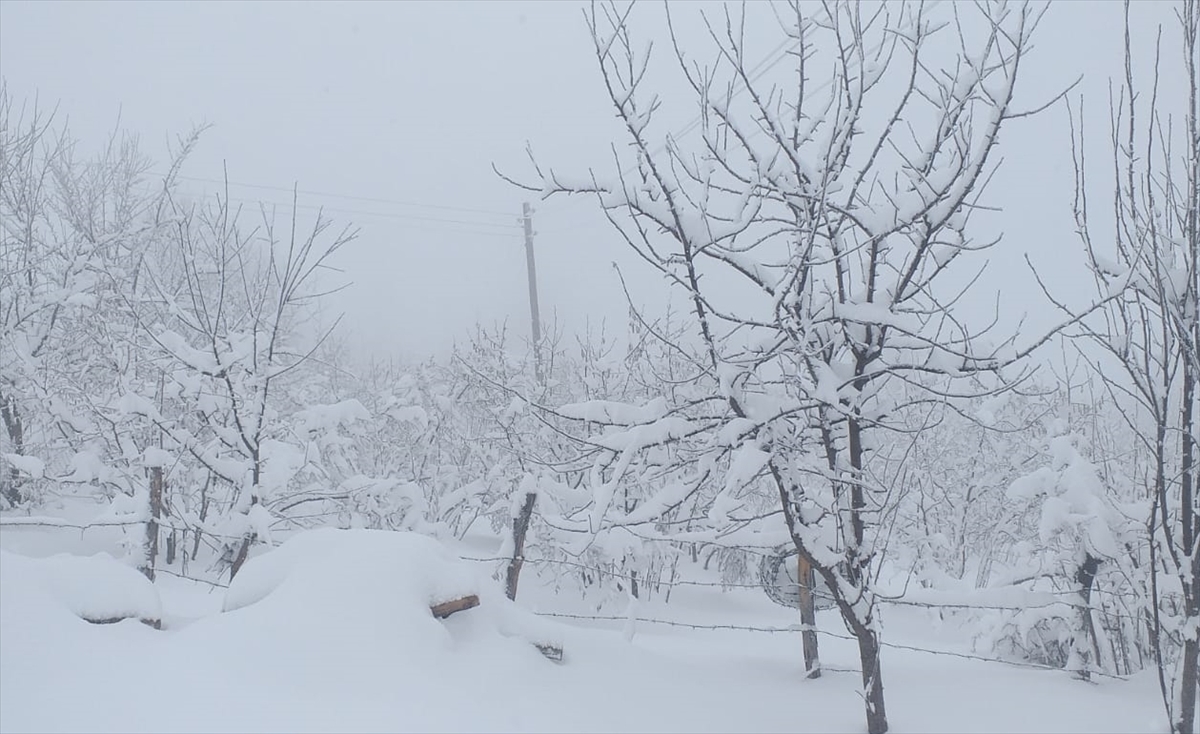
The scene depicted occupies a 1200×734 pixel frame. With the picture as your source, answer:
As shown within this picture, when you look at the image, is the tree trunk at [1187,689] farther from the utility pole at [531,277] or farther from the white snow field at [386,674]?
the utility pole at [531,277]

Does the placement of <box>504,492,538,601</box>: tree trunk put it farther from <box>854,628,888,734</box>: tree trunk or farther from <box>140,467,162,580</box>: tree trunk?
<box>854,628,888,734</box>: tree trunk

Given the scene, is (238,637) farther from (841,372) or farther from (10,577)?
(841,372)

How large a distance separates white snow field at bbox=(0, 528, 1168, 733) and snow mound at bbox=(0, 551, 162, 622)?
0.01m

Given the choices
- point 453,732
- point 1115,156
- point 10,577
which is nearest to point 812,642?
point 453,732

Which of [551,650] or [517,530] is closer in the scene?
[551,650]

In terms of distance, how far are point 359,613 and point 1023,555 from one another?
6.95m

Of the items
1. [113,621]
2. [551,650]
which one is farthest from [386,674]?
[113,621]

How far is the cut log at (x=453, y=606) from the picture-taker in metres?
4.13

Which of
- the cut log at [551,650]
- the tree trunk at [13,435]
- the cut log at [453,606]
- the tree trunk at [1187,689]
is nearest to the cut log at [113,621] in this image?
the cut log at [453,606]

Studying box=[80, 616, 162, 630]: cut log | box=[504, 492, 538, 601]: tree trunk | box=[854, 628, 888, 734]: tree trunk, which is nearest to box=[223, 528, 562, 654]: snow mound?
box=[80, 616, 162, 630]: cut log

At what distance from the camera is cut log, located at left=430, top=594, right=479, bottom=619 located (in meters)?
4.13

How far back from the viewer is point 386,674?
11.9 feet

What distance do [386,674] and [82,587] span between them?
1.92 meters

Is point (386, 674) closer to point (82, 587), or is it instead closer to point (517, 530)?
point (82, 587)
